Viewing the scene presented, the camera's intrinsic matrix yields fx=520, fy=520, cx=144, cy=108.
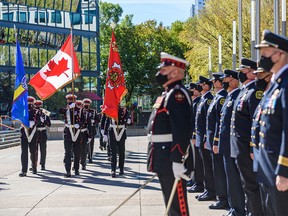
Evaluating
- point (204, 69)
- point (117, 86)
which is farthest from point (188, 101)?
point (204, 69)

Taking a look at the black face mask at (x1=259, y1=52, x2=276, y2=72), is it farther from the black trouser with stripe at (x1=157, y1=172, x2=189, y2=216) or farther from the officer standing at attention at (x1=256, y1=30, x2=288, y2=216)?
the black trouser with stripe at (x1=157, y1=172, x2=189, y2=216)

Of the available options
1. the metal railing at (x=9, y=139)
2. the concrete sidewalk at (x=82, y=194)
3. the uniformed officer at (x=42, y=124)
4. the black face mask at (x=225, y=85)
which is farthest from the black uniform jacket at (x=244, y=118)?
the metal railing at (x=9, y=139)

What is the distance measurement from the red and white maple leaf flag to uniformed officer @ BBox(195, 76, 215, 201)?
495cm

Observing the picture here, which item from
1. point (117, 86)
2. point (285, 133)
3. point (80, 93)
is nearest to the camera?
point (285, 133)

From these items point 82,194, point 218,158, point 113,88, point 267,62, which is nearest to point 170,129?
point 267,62

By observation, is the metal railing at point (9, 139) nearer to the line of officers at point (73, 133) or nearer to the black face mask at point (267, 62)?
the line of officers at point (73, 133)

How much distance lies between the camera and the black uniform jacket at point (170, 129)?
5297 millimetres

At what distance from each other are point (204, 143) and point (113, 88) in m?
4.85

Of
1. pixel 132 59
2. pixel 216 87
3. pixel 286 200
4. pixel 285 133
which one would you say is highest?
pixel 132 59

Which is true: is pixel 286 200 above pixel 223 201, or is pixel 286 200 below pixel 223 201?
above

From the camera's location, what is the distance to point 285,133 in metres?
4.15

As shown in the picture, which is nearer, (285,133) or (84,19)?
(285,133)

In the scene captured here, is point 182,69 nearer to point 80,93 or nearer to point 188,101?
point 188,101

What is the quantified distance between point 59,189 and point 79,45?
39.1m
